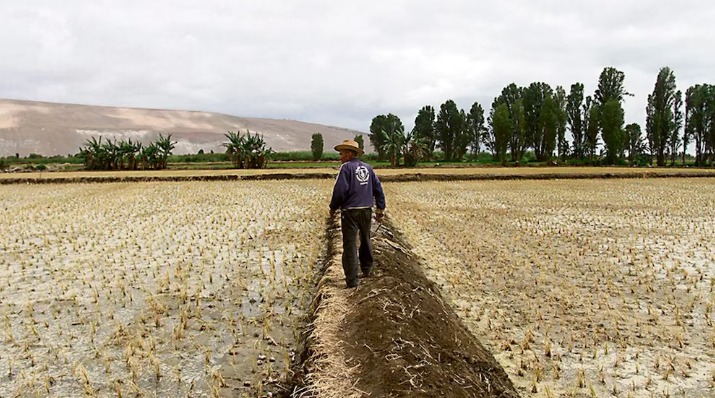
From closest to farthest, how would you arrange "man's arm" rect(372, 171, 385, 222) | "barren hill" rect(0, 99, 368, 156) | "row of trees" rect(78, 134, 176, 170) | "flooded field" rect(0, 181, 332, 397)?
"flooded field" rect(0, 181, 332, 397) → "man's arm" rect(372, 171, 385, 222) → "row of trees" rect(78, 134, 176, 170) → "barren hill" rect(0, 99, 368, 156)

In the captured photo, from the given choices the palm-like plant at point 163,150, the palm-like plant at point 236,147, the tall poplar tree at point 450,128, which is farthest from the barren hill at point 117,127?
Answer: the tall poplar tree at point 450,128

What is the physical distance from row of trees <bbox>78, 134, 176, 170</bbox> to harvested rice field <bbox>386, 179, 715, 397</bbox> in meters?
38.8

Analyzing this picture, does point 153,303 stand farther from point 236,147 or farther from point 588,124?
point 588,124

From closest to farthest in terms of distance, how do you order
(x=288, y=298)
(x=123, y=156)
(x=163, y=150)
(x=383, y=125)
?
(x=288, y=298) < (x=123, y=156) < (x=163, y=150) < (x=383, y=125)

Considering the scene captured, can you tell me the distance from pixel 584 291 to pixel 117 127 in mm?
128810

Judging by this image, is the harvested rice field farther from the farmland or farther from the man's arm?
the man's arm

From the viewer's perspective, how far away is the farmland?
406 centimetres

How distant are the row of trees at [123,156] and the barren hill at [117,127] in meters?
48.2

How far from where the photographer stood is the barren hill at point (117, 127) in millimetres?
101188

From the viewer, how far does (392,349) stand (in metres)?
3.78

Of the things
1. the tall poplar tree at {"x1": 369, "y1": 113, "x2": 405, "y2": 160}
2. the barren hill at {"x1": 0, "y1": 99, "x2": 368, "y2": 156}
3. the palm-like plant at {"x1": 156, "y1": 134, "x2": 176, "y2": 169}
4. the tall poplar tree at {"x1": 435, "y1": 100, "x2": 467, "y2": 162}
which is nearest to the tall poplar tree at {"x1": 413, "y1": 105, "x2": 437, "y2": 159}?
the tall poplar tree at {"x1": 435, "y1": 100, "x2": 467, "y2": 162}

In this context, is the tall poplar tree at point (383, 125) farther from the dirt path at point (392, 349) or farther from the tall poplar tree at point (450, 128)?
the dirt path at point (392, 349)

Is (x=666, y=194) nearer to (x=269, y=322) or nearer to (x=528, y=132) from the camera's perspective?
(x=269, y=322)

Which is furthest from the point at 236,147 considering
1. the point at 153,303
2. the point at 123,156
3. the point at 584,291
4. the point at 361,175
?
the point at 584,291
